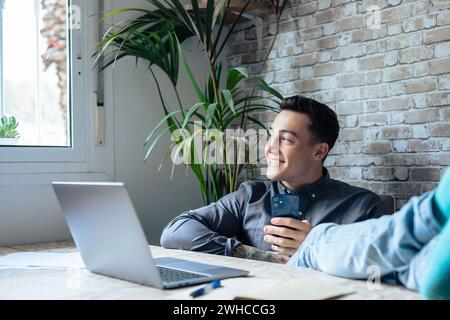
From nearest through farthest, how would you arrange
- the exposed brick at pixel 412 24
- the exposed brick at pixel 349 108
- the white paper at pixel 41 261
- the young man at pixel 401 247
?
the young man at pixel 401 247 → the white paper at pixel 41 261 → the exposed brick at pixel 412 24 → the exposed brick at pixel 349 108

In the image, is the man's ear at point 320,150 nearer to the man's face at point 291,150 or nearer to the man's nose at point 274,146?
the man's face at point 291,150

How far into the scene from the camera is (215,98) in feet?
9.52

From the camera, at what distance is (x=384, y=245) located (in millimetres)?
1096

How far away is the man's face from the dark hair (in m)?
0.02

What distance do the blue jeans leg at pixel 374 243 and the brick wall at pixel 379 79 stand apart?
1315 mm

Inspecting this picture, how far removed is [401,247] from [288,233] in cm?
95

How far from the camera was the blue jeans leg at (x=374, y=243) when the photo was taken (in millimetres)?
999

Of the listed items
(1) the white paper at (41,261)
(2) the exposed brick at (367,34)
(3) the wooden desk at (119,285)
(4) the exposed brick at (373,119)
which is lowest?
(1) the white paper at (41,261)

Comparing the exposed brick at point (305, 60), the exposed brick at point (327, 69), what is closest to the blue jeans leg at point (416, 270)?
the exposed brick at point (327, 69)

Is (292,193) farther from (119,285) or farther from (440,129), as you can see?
(119,285)

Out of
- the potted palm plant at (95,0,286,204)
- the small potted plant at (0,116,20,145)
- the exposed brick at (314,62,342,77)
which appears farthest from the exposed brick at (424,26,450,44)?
the small potted plant at (0,116,20,145)

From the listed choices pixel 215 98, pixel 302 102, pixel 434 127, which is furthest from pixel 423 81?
pixel 215 98
